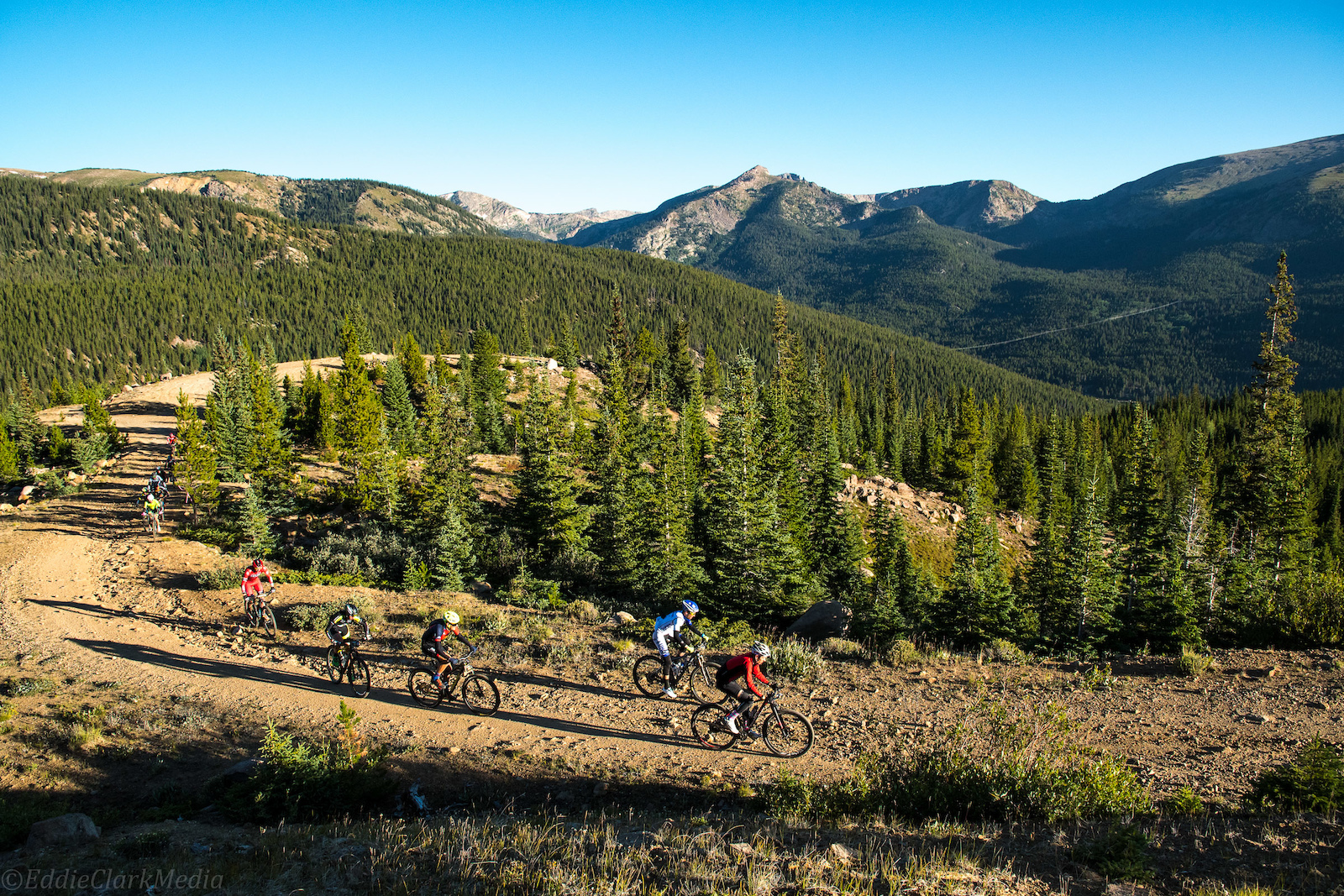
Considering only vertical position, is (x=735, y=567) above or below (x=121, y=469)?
below

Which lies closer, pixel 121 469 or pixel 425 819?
pixel 425 819

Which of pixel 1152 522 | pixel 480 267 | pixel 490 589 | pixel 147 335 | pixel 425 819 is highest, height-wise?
pixel 480 267

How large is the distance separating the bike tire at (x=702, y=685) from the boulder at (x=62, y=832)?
29.7 feet

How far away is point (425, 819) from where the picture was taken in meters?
8.50

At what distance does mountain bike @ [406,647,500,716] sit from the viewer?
12.1 m

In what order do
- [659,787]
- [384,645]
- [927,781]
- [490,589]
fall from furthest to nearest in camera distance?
[490,589], [384,645], [659,787], [927,781]

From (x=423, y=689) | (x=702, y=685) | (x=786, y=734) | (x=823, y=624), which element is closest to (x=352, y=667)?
(x=423, y=689)

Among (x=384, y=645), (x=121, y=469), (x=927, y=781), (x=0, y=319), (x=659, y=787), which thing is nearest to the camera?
(x=927, y=781)

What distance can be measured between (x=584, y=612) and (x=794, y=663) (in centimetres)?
666

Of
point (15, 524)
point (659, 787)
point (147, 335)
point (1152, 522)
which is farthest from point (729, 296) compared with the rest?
point (659, 787)

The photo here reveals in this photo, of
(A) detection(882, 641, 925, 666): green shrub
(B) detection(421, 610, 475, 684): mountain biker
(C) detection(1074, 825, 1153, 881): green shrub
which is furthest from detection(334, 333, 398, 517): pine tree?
(C) detection(1074, 825, 1153, 881): green shrub

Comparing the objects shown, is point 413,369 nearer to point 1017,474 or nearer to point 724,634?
point 724,634

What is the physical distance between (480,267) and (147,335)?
83.6 metres

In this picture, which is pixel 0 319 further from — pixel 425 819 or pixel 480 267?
pixel 425 819
